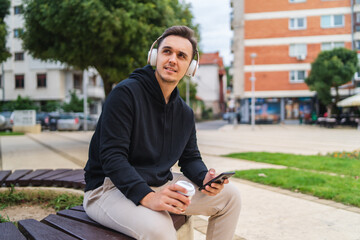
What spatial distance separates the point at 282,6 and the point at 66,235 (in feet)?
127

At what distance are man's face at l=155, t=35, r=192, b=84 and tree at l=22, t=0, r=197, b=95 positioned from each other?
274 inches

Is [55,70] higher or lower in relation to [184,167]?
higher

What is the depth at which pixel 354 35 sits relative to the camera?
35062 mm

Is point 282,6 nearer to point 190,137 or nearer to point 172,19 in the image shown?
point 172,19

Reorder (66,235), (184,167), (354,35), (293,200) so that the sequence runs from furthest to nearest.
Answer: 1. (354,35)
2. (293,200)
3. (184,167)
4. (66,235)

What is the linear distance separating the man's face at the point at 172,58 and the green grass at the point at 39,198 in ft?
6.82

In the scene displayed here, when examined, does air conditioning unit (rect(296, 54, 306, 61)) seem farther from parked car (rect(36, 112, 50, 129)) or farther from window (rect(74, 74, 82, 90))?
window (rect(74, 74, 82, 90))

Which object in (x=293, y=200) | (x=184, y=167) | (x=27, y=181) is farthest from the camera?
(x=293, y=200)

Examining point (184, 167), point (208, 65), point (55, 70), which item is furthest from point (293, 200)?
point (208, 65)

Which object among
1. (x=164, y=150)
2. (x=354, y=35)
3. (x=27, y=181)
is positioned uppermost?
(x=354, y=35)

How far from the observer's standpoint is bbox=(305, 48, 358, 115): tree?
2747cm

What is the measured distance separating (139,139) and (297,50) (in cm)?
3740

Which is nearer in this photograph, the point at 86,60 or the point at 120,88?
the point at 120,88

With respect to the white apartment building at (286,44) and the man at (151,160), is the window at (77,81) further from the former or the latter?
the man at (151,160)
